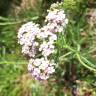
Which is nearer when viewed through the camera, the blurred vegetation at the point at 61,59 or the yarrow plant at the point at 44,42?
the yarrow plant at the point at 44,42

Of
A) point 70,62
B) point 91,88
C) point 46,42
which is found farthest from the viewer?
point 70,62

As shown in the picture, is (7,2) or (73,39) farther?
(7,2)

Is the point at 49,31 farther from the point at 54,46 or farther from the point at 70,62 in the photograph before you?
the point at 70,62

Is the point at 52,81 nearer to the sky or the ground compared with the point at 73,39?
nearer to the ground

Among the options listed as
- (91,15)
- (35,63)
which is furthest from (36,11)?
(35,63)

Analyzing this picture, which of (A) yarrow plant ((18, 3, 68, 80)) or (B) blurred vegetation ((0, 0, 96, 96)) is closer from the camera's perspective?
(A) yarrow plant ((18, 3, 68, 80))
